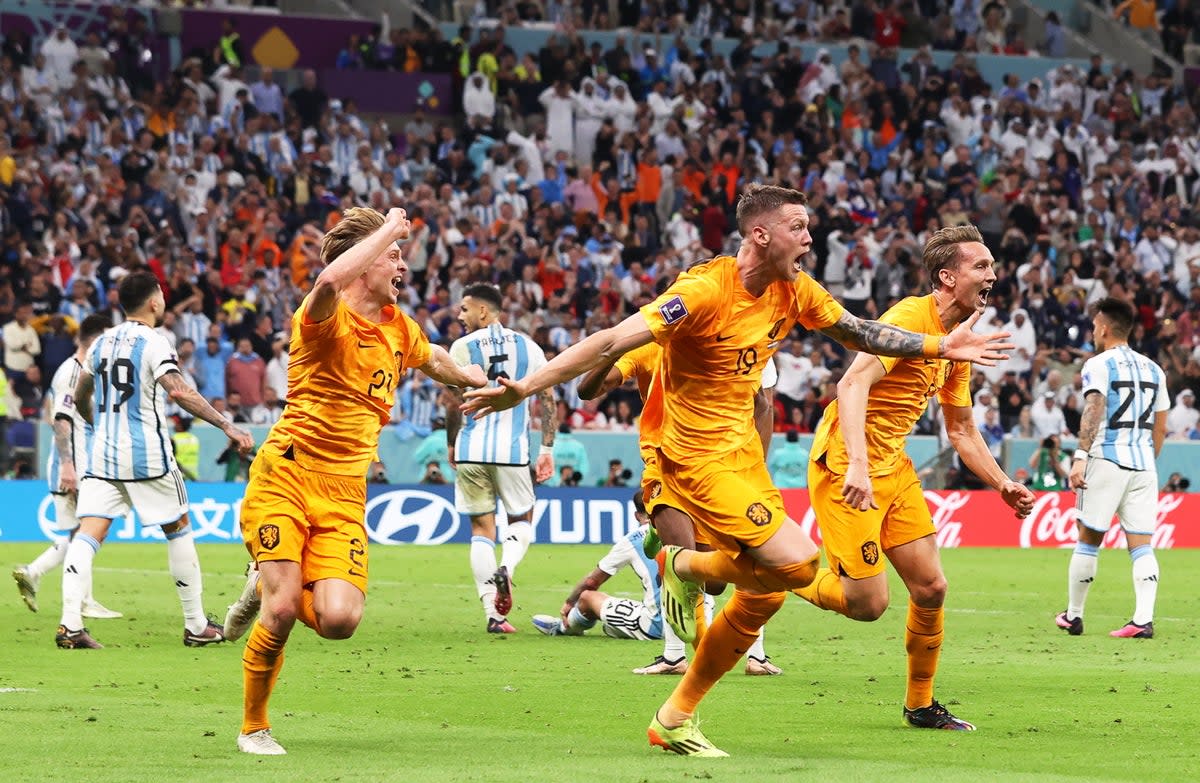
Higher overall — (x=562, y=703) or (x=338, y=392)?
(x=338, y=392)

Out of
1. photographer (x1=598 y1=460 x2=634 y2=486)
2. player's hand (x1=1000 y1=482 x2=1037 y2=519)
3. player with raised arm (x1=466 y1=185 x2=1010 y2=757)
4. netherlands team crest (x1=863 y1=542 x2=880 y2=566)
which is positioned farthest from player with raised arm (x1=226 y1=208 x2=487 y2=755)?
photographer (x1=598 y1=460 x2=634 y2=486)

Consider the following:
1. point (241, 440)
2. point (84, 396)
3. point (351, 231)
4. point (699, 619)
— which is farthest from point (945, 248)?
point (84, 396)

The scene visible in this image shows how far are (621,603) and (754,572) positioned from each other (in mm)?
5399

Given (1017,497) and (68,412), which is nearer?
(1017,497)

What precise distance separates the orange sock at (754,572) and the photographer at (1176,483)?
71.6 feet

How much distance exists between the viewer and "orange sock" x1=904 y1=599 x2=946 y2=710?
30.5 feet

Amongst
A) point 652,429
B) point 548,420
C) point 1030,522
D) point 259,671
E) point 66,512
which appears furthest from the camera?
point 1030,522

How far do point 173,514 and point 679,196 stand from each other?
21432 millimetres

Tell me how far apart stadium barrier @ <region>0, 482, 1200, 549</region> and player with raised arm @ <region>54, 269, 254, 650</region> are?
9.83 meters

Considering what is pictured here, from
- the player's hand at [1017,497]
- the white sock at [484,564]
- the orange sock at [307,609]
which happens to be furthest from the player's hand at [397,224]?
the white sock at [484,564]

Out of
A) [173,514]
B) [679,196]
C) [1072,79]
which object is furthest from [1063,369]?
[173,514]

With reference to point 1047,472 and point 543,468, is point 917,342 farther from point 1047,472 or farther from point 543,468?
point 1047,472

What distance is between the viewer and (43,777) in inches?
302

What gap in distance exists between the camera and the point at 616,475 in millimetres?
26312
